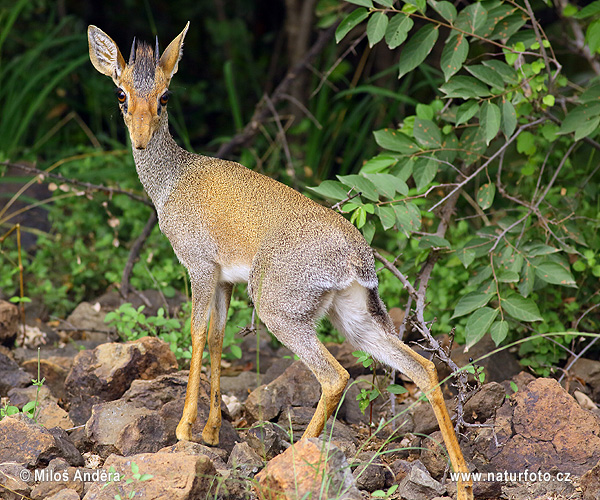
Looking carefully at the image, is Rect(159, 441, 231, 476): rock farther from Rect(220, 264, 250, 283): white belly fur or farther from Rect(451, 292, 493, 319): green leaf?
Rect(451, 292, 493, 319): green leaf

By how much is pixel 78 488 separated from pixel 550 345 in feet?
10.4

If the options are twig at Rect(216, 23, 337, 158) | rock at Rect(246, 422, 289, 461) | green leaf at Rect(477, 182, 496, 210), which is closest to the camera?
rock at Rect(246, 422, 289, 461)

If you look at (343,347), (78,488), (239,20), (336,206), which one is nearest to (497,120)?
(336,206)

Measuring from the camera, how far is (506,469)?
13.0ft

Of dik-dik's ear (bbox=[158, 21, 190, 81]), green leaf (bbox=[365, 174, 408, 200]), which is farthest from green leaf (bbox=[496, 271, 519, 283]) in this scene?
dik-dik's ear (bbox=[158, 21, 190, 81])

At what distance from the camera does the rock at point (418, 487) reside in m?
3.66

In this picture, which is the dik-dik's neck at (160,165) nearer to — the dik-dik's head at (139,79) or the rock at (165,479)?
the dik-dik's head at (139,79)

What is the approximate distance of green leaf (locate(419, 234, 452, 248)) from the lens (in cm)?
467

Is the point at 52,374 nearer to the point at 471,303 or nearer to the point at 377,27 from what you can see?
the point at 471,303

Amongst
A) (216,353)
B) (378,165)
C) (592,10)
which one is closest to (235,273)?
(216,353)

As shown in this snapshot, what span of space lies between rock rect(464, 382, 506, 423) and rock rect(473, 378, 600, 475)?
10cm

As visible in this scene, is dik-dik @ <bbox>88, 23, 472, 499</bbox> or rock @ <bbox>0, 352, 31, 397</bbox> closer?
dik-dik @ <bbox>88, 23, 472, 499</bbox>

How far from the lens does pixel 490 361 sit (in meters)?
5.12

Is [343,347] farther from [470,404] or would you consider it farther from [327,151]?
[327,151]
